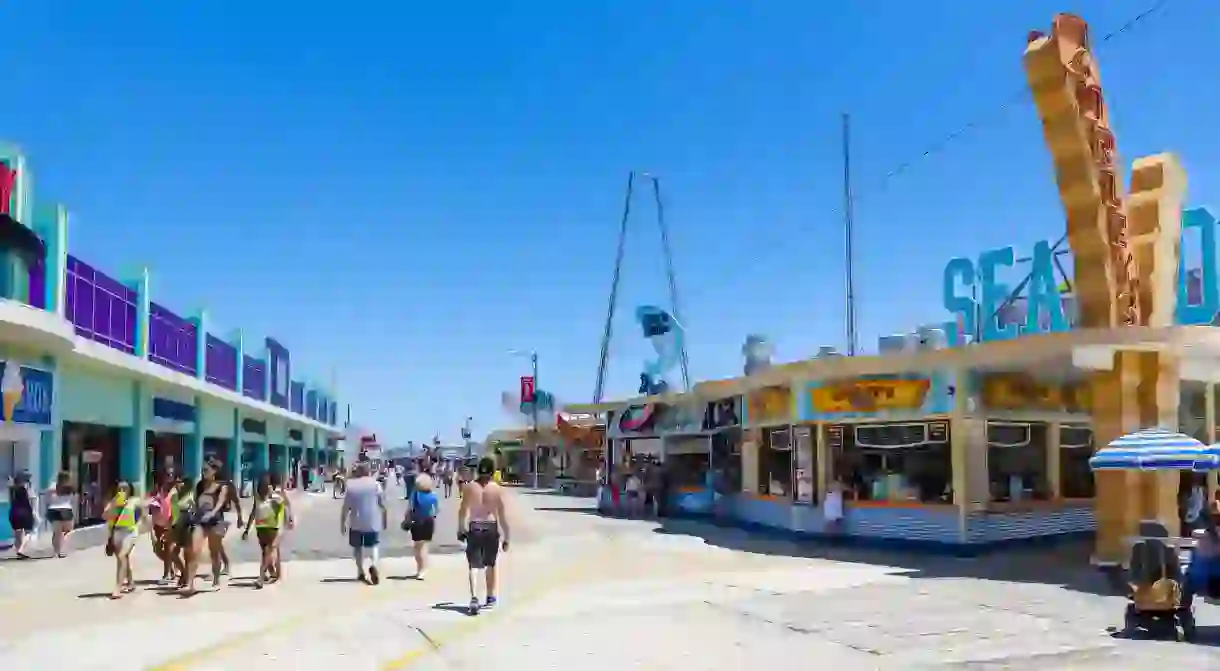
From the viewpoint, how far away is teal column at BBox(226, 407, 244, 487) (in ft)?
137

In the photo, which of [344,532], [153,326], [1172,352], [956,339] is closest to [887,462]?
[956,339]

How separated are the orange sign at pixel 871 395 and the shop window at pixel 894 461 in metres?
0.38

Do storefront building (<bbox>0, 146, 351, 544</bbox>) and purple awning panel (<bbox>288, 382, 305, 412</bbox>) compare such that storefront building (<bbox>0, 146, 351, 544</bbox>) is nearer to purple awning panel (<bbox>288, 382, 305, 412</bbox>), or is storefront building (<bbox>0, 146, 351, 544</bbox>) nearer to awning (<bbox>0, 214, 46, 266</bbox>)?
awning (<bbox>0, 214, 46, 266</bbox>)

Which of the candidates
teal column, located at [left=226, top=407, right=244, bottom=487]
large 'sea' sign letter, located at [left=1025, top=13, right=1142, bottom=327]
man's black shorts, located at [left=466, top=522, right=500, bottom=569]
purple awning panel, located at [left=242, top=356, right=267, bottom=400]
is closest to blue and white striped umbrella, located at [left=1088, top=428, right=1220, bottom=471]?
large 'sea' sign letter, located at [left=1025, top=13, right=1142, bottom=327]

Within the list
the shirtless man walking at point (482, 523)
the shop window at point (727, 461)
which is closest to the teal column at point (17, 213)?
the shirtless man walking at point (482, 523)

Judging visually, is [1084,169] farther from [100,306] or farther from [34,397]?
[100,306]

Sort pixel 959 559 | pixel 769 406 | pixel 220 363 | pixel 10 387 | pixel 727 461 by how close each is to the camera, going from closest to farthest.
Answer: pixel 959 559 < pixel 10 387 < pixel 769 406 < pixel 727 461 < pixel 220 363

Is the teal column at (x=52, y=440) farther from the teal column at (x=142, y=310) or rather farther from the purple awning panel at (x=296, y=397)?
the purple awning panel at (x=296, y=397)

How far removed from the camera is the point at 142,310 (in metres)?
29.2

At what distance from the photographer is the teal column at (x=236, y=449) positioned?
41.7 meters

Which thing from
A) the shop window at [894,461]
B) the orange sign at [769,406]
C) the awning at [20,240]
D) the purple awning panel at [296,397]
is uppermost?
the awning at [20,240]

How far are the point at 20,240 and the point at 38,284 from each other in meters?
1.66

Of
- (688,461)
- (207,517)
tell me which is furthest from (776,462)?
(207,517)

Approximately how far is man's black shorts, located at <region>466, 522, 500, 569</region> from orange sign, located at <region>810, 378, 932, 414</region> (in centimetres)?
975
